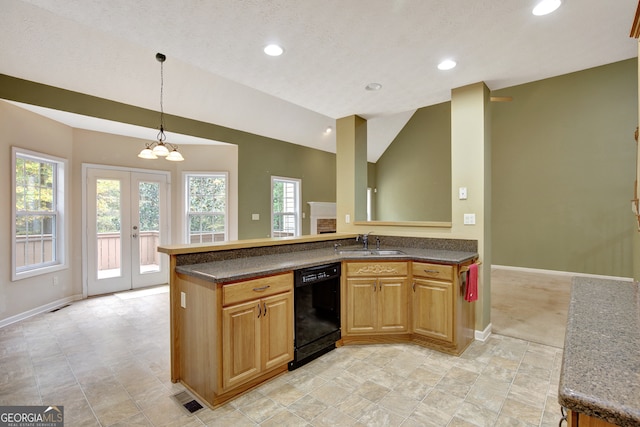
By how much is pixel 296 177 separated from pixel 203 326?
4976 mm

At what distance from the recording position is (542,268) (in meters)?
6.14

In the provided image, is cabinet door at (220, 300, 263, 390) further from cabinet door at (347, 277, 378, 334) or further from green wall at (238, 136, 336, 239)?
green wall at (238, 136, 336, 239)

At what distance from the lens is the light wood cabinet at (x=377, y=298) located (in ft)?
9.70

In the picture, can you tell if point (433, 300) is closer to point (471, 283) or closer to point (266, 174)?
point (471, 283)

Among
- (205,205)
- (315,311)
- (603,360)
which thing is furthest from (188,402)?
(205,205)

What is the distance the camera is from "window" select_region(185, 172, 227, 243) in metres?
5.74

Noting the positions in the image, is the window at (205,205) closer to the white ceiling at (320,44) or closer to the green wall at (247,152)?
the green wall at (247,152)

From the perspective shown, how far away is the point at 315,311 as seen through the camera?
2738 mm

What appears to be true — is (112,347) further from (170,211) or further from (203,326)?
(170,211)

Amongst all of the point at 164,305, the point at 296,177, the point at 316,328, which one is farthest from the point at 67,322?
the point at 296,177

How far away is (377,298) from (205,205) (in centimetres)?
405

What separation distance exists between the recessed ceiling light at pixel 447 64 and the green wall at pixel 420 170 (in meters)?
4.70

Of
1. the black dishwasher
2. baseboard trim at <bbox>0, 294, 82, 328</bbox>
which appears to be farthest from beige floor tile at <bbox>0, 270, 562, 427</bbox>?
baseboard trim at <bbox>0, 294, 82, 328</bbox>

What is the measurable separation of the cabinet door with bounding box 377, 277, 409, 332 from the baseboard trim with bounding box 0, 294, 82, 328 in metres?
4.27
